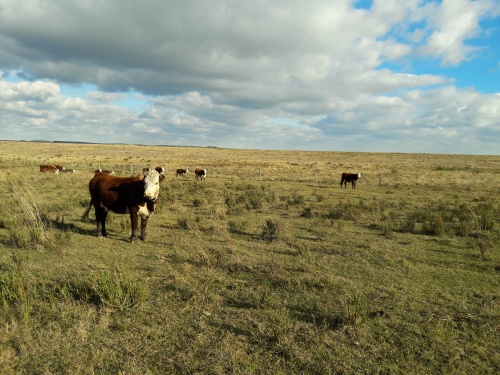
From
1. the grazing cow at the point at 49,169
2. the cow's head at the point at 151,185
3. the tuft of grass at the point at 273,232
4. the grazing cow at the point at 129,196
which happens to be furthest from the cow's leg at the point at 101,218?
the grazing cow at the point at 49,169

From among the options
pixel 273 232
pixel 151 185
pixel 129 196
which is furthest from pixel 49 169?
pixel 273 232

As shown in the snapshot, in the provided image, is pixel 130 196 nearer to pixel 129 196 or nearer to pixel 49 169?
pixel 129 196

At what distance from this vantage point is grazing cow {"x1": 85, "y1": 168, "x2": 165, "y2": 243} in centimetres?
788

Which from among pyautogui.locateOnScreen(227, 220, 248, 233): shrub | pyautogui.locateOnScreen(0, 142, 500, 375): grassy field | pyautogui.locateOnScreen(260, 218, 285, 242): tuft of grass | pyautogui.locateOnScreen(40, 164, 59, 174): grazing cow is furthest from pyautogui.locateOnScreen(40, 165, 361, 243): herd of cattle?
pyautogui.locateOnScreen(40, 164, 59, 174): grazing cow

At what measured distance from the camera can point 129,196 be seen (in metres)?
8.11

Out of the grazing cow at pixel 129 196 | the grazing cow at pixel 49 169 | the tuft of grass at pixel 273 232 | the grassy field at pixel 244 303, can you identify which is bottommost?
the grassy field at pixel 244 303

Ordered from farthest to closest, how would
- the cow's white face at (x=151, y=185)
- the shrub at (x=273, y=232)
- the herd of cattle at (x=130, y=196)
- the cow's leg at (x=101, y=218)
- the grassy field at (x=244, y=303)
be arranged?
the shrub at (x=273, y=232) → the cow's leg at (x=101, y=218) → the herd of cattle at (x=130, y=196) → the cow's white face at (x=151, y=185) → the grassy field at (x=244, y=303)

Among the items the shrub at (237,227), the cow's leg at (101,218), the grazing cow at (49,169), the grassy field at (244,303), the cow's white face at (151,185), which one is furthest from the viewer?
the grazing cow at (49,169)

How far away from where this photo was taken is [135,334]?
404 centimetres

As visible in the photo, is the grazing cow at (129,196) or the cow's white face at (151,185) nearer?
the cow's white face at (151,185)

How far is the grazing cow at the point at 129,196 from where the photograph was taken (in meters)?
7.88

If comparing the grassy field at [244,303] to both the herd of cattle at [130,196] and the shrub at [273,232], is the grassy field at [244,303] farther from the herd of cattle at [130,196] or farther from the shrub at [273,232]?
the herd of cattle at [130,196]

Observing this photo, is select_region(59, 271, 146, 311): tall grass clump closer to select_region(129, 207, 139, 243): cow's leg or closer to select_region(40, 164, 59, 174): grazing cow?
select_region(129, 207, 139, 243): cow's leg

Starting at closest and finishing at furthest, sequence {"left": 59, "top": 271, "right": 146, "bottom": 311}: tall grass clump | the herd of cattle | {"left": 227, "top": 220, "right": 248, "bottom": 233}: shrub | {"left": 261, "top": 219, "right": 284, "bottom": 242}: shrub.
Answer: {"left": 59, "top": 271, "right": 146, "bottom": 311}: tall grass clump, the herd of cattle, {"left": 261, "top": 219, "right": 284, "bottom": 242}: shrub, {"left": 227, "top": 220, "right": 248, "bottom": 233}: shrub
